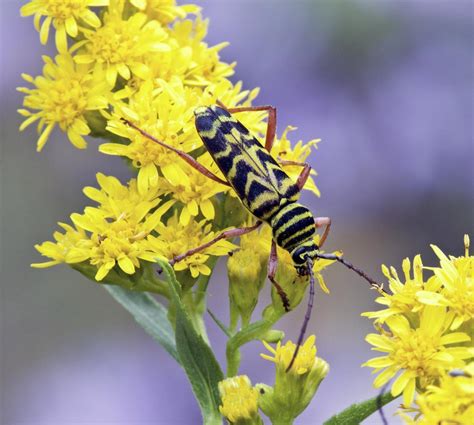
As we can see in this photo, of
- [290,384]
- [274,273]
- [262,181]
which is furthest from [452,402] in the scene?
[262,181]

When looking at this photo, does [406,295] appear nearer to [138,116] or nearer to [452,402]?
[452,402]

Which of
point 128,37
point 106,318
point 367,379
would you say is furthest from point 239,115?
point 106,318

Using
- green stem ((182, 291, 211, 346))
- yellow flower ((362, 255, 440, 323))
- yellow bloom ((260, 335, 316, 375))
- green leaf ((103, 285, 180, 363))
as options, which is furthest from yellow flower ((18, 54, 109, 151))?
yellow flower ((362, 255, 440, 323))

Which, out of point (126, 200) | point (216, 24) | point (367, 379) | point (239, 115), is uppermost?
point (216, 24)

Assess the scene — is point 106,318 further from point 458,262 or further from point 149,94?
point 458,262

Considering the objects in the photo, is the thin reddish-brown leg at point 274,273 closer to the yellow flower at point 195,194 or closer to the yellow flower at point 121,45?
the yellow flower at point 195,194

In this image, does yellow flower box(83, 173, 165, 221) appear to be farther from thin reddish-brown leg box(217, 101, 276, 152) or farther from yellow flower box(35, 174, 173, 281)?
thin reddish-brown leg box(217, 101, 276, 152)

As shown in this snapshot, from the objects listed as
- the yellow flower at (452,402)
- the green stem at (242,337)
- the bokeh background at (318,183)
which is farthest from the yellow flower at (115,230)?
the bokeh background at (318,183)
